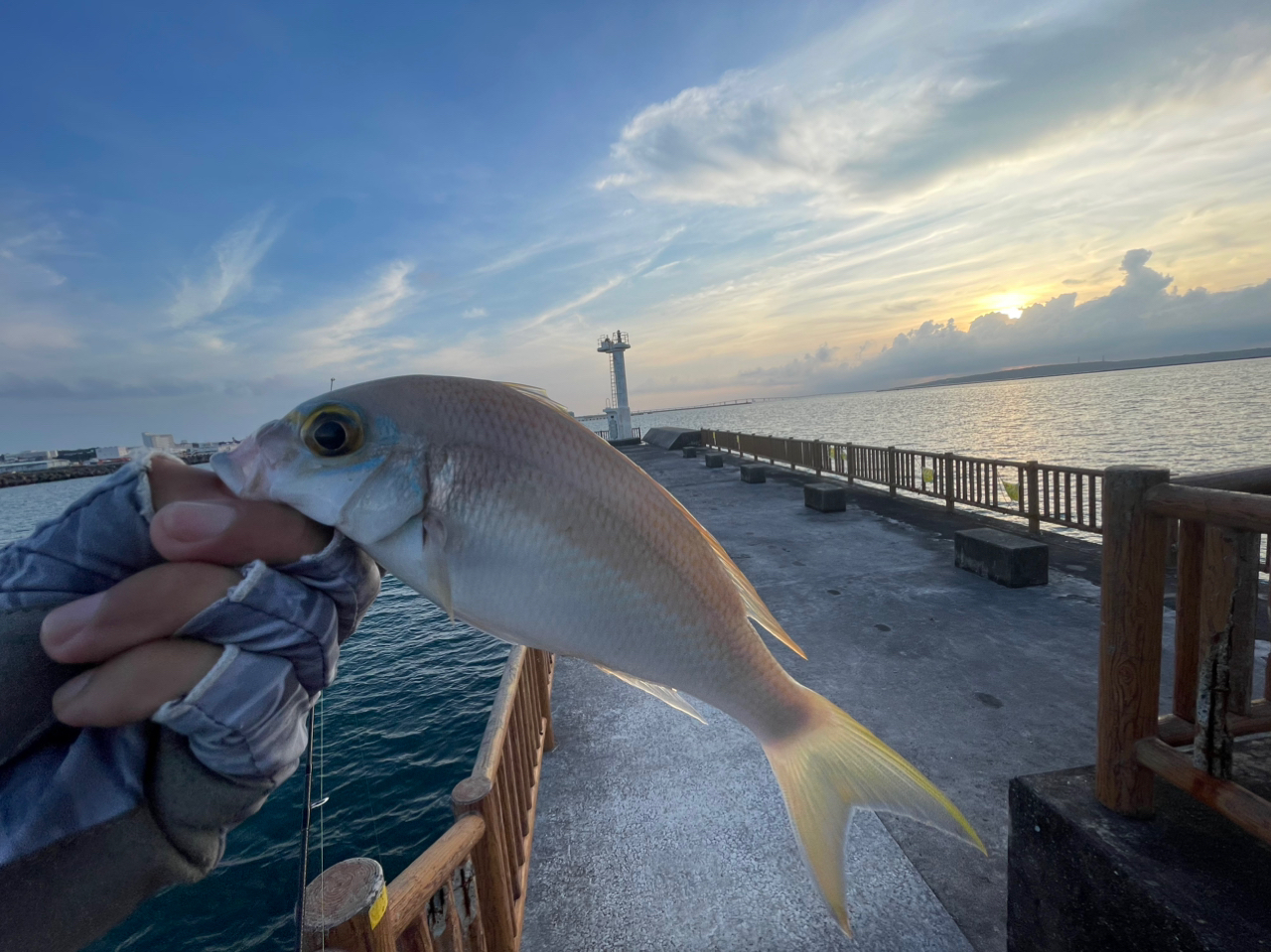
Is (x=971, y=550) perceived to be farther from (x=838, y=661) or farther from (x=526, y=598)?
(x=526, y=598)

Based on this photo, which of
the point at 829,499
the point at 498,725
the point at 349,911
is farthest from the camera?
the point at 829,499

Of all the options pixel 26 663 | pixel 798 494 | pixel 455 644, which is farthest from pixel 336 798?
pixel 798 494

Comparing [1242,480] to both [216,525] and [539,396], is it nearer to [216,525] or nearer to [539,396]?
[539,396]

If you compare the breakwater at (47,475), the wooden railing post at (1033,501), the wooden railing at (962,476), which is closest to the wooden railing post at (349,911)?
the wooden railing at (962,476)

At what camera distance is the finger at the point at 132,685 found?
97 centimetres

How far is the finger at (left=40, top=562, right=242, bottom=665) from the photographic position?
96 centimetres

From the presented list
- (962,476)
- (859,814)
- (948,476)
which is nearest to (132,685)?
(859,814)

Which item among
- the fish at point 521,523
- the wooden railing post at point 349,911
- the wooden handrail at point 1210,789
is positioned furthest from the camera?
the wooden handrail at point 1210,789

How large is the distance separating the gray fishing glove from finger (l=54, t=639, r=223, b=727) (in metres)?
0.03

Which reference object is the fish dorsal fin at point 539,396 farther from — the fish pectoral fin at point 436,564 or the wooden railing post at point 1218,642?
the wooden railing post at point 1218,642

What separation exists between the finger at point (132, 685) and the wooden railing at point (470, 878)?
1.22m

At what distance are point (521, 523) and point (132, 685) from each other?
2.34ft

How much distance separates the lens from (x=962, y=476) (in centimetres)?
1181

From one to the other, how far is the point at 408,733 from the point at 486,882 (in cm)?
709
